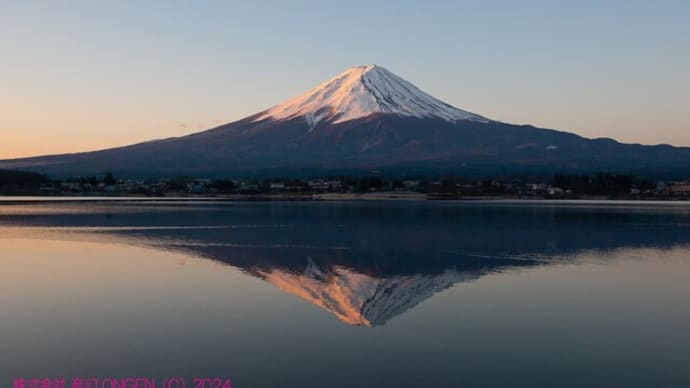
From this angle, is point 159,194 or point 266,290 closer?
point 266,290

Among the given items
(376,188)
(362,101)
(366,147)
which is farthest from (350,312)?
(362,101)

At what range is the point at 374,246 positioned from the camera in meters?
20.2

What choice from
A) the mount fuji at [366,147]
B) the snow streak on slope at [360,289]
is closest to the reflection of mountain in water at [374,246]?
the snow streak on slope at [360,289]

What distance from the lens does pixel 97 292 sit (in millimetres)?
11938

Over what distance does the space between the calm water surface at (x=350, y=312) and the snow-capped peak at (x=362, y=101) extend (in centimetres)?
12529

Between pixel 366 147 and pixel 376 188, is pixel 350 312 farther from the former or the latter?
pixel 366 147

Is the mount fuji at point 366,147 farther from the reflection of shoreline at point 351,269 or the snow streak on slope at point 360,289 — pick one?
the snow streak on slope at point 360,289

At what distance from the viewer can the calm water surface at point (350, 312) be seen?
728 cm

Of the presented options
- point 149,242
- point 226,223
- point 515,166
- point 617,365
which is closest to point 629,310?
point 617,365

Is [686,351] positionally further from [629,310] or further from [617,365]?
[629,310]

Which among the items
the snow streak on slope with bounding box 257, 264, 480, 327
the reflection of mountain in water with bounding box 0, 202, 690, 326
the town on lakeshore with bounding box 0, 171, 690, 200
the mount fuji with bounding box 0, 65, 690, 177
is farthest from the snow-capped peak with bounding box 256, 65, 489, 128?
the snow streak on slope with bounding box 257, 264, 480, 327

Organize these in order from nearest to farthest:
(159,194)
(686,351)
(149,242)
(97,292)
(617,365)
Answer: (617,365), (686,351), (97,292), (149,242), (159,194)

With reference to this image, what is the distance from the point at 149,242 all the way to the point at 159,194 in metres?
61.2

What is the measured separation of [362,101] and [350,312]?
142 m
